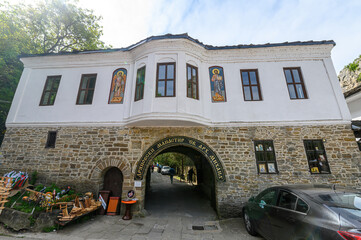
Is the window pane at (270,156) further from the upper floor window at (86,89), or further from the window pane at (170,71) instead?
the upper floor window at (86,89)

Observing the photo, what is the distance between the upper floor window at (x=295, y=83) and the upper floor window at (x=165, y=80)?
5967 mm

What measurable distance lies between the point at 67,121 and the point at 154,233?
6799 mm

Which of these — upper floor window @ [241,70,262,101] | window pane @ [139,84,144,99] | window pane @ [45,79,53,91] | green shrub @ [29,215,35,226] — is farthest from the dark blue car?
window pane @ [45,79,53,91]

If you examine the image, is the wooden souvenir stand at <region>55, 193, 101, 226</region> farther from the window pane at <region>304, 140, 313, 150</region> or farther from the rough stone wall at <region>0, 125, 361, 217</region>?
the window pane at <region>304, 140, 313, 150</region>

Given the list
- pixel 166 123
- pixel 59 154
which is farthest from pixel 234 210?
pixel 59 154

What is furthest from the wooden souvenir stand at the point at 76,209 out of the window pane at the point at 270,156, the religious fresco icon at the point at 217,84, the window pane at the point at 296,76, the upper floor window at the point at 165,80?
the window pane at the point at 296,76

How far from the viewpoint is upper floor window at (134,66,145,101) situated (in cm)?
791

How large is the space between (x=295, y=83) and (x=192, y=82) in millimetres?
5360

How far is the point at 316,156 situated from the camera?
7199mm

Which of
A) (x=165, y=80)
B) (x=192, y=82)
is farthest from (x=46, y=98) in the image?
(x=192, y=82)

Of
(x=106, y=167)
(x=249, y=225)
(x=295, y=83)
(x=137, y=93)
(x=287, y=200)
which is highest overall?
(x=295, y=83)

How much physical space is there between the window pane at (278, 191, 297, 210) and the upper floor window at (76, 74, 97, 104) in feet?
29.8

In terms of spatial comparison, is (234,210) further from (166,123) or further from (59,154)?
(59,154)

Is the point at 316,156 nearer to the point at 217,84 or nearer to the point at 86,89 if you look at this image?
the point at 217,84
